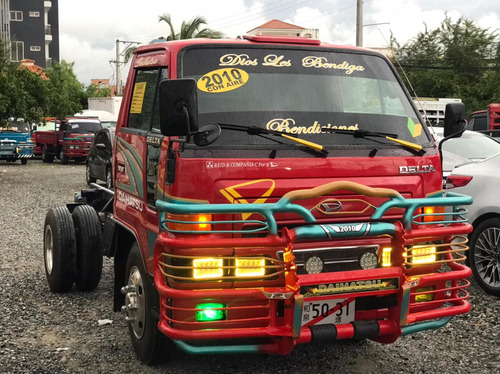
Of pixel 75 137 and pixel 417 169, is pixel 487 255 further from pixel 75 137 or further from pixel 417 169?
pixel 75 137

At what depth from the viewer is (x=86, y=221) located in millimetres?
6879

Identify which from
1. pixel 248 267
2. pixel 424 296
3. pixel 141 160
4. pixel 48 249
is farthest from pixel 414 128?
pixel 48 249

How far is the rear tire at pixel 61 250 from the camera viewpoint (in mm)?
6789

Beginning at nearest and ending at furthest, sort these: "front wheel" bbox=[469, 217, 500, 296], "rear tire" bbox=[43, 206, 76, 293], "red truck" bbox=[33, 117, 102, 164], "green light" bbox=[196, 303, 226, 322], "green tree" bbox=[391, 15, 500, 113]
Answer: "green light" bbox=[196, 303, 226, 322] → "rear tire" bbox=[43, 206, 76, 293] → "front wheel" bbox=[469, 217, 500, 296] → "red truck" bbox=[33, 117, 102, 164] → "green tree" bbox=[391, 15, 500, 113]

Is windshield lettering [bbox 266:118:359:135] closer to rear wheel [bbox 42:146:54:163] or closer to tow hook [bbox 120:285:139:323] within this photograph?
tow hook [bbox 120:285:139:323]

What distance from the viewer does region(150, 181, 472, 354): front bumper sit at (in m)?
4.02

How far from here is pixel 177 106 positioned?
4.14m

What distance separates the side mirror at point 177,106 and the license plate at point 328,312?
Result: 1.25 meters

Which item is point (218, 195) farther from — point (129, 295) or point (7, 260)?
point (7, 260)

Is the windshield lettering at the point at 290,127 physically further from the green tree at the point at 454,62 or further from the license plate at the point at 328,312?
the green tree at the point at 454,62

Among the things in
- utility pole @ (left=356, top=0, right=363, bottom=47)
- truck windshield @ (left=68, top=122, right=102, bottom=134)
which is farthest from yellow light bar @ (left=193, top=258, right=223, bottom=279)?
truck windshield @ (left=68, top=122, right=102, bottom=134)

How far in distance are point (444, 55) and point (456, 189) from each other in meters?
39.4

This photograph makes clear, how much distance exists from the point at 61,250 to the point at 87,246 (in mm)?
241

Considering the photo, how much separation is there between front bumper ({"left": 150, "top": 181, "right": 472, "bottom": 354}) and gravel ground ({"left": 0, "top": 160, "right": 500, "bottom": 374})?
77cm
